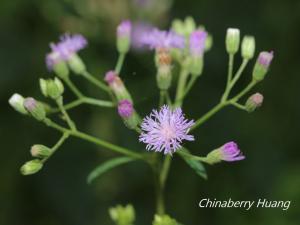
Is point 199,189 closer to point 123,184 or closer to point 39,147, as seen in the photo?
point 123,184

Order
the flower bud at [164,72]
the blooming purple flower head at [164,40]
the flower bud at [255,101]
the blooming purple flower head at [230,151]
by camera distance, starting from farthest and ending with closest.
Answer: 1. the blooming purple flower head at [164,40]
2. the flower bud at [164,72]
3. the flower bud at [255,101]
4. the blooming purple flower head at [230,151]

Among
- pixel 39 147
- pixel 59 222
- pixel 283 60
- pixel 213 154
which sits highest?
pixel 283 60

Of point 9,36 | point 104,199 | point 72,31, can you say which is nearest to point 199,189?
point 104,199

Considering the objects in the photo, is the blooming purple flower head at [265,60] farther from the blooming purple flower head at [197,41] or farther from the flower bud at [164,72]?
the flower bud at [164,72]

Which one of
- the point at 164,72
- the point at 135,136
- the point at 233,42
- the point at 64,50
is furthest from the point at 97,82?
the point at 135,136

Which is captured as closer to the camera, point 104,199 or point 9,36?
point 104,199

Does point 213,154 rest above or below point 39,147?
above

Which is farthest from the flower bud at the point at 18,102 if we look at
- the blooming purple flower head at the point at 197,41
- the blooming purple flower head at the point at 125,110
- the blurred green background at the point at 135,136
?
the blurred green background at the point at 135,136

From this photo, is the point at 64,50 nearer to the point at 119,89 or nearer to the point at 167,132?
the point at 119,89
